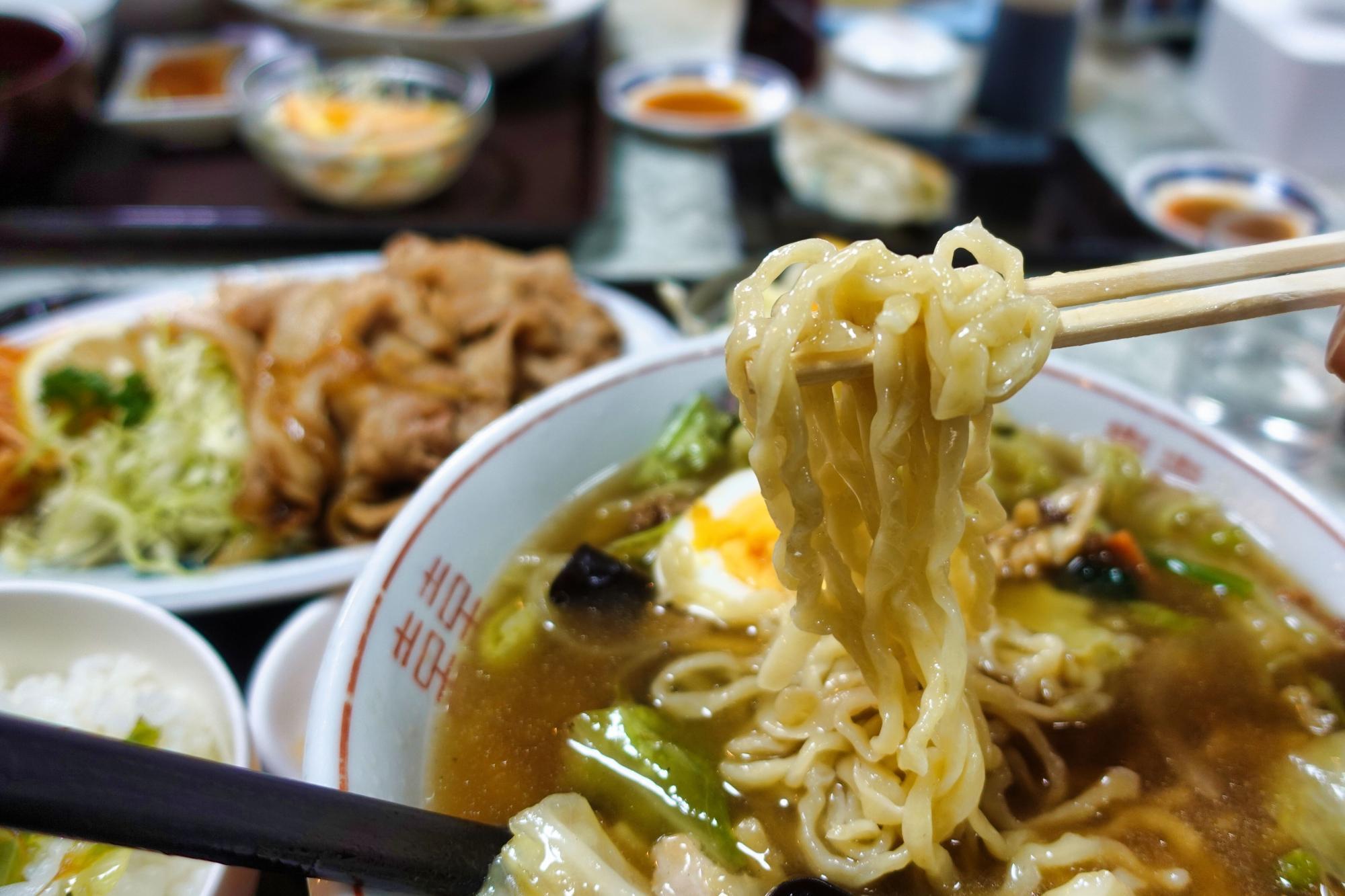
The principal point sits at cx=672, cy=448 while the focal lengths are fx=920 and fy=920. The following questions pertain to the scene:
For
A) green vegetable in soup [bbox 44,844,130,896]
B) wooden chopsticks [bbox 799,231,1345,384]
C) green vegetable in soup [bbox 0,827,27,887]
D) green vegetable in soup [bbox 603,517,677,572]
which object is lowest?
green vegetable in soup [bbox 44,844,130,896]

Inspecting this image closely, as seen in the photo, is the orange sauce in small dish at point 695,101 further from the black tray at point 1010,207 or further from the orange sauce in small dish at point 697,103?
the black tray at point 1010,207

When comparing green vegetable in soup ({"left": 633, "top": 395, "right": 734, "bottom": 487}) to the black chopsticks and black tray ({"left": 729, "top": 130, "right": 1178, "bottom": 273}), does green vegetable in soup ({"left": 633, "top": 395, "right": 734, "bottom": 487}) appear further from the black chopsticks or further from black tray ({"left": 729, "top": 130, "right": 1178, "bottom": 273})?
black tray ({"left": 729, "top": 130, "right": 1178, "bottom": 273})

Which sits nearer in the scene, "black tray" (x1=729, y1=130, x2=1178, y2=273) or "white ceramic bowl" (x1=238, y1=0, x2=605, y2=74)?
"black tray" (x1=729, y1=130, x2=1178, y2=273)

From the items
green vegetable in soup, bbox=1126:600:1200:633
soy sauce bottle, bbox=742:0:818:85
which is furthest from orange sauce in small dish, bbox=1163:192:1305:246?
soy sauce bottle, bbox=742:0:818:85

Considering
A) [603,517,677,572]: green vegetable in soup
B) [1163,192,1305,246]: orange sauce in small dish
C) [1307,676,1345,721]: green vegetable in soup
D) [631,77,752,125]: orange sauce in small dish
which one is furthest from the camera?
[631,77,752,125]: orange sauce in small dish

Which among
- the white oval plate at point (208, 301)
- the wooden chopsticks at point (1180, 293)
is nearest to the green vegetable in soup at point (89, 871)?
the white oval plate at point (208, 301)

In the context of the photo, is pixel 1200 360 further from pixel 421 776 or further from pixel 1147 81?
pixel 1147 81

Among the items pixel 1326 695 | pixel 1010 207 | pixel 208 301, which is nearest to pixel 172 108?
pixel 208 301

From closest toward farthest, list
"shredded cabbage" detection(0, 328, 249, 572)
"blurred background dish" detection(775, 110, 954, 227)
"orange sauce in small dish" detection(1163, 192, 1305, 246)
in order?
1. "shredded cabbage" detection(0, 328, 249, 572)
2. "orange sauce in small dish" detection(1163, 192, 1305, 246)
3. "blurred background dish" detection(775, 110, 954, 227)
